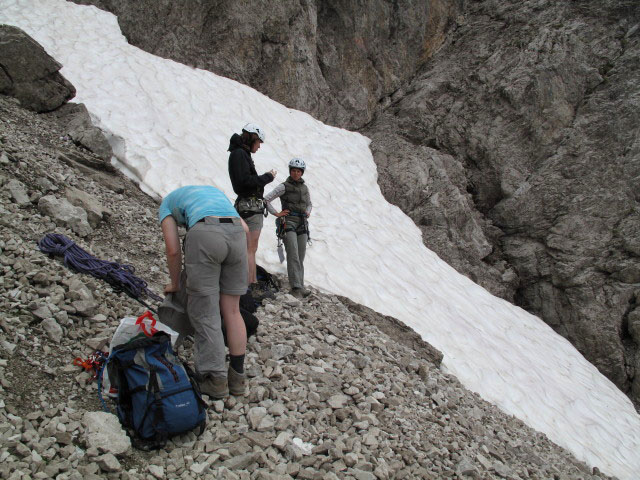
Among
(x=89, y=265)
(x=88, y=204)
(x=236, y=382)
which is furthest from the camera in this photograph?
(x=88, y=204)

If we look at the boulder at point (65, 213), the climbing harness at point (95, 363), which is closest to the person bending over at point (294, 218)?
the boulder at point (65, 213)

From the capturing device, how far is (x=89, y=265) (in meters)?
5.24

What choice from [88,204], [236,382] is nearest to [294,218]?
[88,204]

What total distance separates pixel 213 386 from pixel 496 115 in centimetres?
1974

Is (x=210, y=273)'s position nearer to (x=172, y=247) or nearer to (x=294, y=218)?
(x=172, y=247)

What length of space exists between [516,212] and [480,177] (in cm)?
224

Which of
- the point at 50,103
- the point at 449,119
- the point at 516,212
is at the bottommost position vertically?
the point at 50,103

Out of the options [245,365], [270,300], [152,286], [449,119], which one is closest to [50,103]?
[152,286]

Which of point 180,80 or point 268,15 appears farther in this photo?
point 268,15

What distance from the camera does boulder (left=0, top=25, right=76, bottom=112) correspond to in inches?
356

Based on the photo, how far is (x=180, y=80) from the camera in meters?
14.2

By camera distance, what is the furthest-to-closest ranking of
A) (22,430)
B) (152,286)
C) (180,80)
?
(180,80) < (152,286) < (22,430)

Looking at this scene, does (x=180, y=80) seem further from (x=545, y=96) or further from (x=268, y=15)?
(x=545, y=96)

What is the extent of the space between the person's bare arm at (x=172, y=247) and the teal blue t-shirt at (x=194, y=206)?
8 cm
